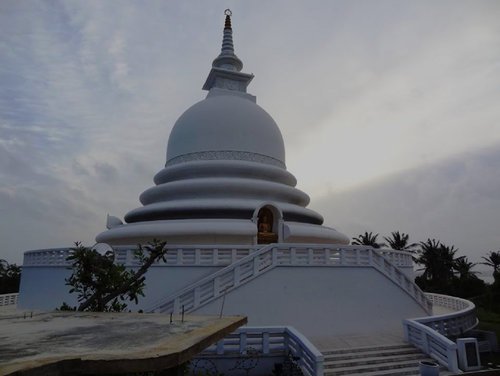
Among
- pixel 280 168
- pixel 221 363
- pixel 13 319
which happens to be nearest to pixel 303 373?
pixel 221 363

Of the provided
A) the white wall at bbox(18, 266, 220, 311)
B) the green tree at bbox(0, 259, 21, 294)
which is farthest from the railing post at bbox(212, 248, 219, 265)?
the green tree at bbox(0, 259, 21, 294)

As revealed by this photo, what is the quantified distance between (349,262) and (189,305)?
654cm

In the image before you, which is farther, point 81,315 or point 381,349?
point 381,349

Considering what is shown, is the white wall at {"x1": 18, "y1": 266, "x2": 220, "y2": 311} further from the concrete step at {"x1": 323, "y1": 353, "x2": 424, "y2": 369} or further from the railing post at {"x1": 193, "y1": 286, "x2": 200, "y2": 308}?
the concrete step at {"x1": 323, "y1": 353, "x2": 424, "y2": 369}

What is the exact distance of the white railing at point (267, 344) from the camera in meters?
10.0

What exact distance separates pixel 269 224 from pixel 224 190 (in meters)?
3.02

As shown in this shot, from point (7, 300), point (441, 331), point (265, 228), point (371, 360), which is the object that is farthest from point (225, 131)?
point (7, 300)

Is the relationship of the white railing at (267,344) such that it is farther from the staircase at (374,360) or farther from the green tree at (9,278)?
the green tree at (9,278)

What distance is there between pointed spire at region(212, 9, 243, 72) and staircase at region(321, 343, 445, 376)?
2288 centimetres

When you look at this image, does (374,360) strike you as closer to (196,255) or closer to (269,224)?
(196,255)

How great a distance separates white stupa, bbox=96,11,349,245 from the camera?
60.6ft

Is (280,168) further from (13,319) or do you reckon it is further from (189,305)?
(13,319)

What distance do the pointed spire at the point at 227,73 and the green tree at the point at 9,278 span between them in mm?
24525

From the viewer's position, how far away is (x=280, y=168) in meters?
23.8
